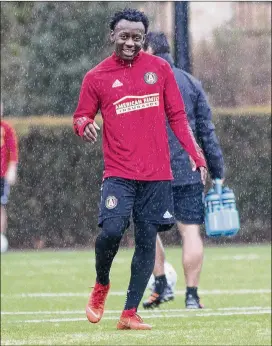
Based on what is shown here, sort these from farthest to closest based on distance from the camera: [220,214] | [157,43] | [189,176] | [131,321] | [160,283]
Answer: [160,283] → [189,176] → [157,43] → [220,214] → [131,321]

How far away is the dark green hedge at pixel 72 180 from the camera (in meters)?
18.6

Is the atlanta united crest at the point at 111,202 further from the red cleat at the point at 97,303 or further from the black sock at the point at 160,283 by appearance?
the black sock at the point at 160,283

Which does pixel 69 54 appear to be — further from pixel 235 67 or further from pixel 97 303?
pixel 97 303

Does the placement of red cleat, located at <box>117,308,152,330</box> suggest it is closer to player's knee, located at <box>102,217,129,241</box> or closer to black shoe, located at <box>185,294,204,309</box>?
player's knee, located at <box>102,217,129,241</box>

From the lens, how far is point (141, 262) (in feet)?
25.6

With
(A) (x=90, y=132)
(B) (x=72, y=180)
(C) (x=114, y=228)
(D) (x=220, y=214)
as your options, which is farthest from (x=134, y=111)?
(B) (x=72, y=180)

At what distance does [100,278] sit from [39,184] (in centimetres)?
1102

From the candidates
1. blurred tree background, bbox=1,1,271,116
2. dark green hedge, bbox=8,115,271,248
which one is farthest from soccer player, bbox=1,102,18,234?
blurred tree background, bbox=1,1,271,116

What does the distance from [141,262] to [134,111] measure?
1040 millimetres

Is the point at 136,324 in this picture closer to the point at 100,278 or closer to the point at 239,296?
the point at 100,278

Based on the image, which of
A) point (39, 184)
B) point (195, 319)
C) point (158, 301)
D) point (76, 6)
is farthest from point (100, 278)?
point (76, 6)

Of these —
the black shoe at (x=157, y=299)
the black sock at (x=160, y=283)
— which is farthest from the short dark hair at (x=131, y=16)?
the black shoe at (x=157, y=299)

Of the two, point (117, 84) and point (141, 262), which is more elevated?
point (117, 84)

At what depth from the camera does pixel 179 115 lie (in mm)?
7461
